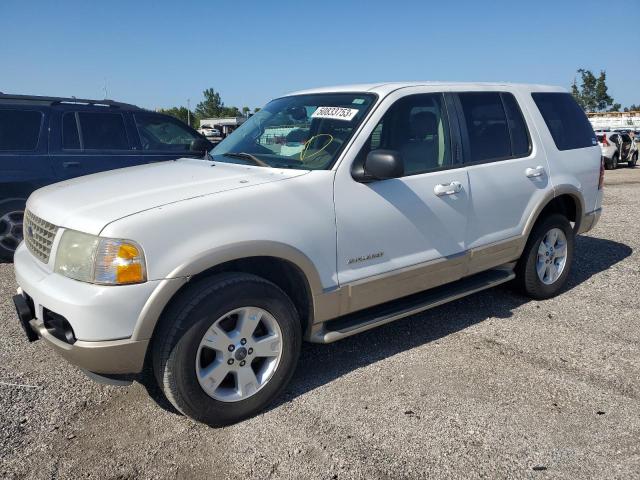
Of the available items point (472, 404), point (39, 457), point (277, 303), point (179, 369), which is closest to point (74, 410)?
point (39, 457)

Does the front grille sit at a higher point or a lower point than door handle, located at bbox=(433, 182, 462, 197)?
lower

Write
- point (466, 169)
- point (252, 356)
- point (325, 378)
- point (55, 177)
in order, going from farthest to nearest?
point (55, 177) < point (466, 169) < point (325, 378) < point (252, 356)

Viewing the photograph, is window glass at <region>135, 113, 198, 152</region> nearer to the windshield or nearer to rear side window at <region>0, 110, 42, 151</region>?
rear side window at <region>0, 110, 42, 151</region>

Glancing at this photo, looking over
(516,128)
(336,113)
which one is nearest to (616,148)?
(516,128)

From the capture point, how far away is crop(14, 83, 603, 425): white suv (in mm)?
2686

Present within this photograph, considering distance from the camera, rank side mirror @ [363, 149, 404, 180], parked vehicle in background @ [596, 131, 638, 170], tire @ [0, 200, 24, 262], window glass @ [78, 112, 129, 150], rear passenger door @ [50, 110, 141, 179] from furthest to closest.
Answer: parked vehicle in background @ [596, 131, 638, 170] < window glass @ [78, 112, 129, 150] < rear passenger door @ [50, 110, 141, 179] < tire @ [0, 200, 24, 262] < side mirror @ [363, 149, 404, 180]

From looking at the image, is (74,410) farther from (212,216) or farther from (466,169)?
(466,169)

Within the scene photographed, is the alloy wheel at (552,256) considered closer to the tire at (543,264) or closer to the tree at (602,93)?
the tire at (543,264)

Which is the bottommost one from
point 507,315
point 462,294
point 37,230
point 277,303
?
point 507,315

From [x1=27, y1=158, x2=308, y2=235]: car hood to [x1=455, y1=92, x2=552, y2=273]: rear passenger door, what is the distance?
152 cm

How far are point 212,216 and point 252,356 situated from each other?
2.75 ft

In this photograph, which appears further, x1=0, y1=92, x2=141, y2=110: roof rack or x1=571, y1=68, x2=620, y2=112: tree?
x1=571, y1=68, x2=620, y2=112: tree

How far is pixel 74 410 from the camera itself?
3201 mm

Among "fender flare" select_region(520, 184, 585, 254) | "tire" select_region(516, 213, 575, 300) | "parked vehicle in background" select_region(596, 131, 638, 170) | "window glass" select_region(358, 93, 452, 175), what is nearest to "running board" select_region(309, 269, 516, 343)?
"tire" select_region(516, 213, 575, 300)
